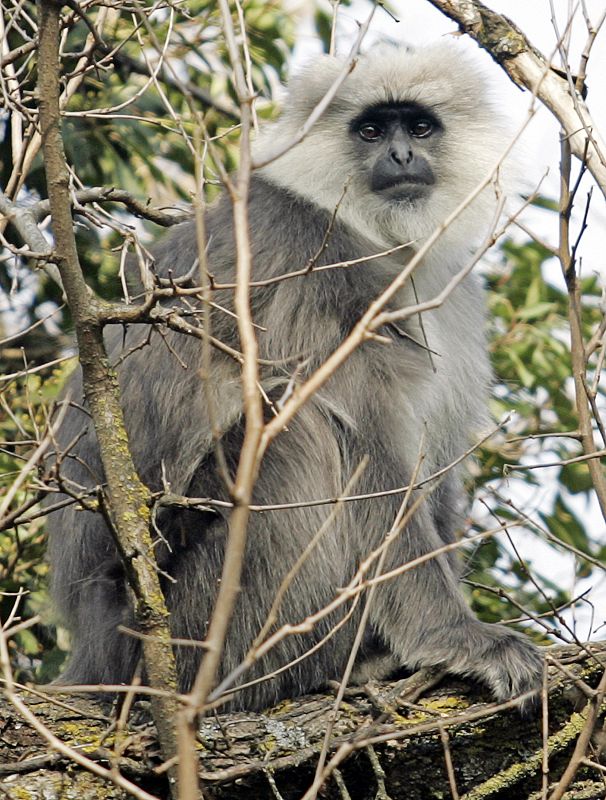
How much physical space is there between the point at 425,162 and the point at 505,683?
2.24 meters

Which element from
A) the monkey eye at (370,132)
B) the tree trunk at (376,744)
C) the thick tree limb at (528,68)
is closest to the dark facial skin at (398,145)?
the monkey eye at (370,132)

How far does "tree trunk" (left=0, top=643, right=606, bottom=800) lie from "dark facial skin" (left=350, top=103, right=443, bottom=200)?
2.04 metres

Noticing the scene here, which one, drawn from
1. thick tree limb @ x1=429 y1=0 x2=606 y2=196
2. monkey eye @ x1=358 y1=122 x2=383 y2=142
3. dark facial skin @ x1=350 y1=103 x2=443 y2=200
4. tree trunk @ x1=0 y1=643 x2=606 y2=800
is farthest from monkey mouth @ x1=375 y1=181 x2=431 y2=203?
tree trunk @ x1=0 y1=643 x2=606 y2=800

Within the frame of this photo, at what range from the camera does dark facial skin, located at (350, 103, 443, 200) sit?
4883 mm

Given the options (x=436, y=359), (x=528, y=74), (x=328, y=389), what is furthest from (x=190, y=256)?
(x=528, y=74)

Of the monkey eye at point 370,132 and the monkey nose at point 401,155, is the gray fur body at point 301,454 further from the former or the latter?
the monkey nose at point 401,155

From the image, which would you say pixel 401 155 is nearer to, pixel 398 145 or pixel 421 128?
pixel 398 145

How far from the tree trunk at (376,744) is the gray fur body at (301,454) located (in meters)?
0.16

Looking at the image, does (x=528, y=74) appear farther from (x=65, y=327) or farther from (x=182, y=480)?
(x=65, y=327)

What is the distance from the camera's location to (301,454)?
4406 mm

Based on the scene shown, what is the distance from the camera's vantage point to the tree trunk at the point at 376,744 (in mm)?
3490

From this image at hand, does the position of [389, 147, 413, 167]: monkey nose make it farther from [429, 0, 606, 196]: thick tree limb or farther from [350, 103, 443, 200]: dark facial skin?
[429, 0, 606, 196]: thick tree limb

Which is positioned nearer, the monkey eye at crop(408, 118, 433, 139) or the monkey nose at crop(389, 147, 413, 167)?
the monkey nose at crop(389, 147, 413, 167)

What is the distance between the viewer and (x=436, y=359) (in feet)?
16.1
